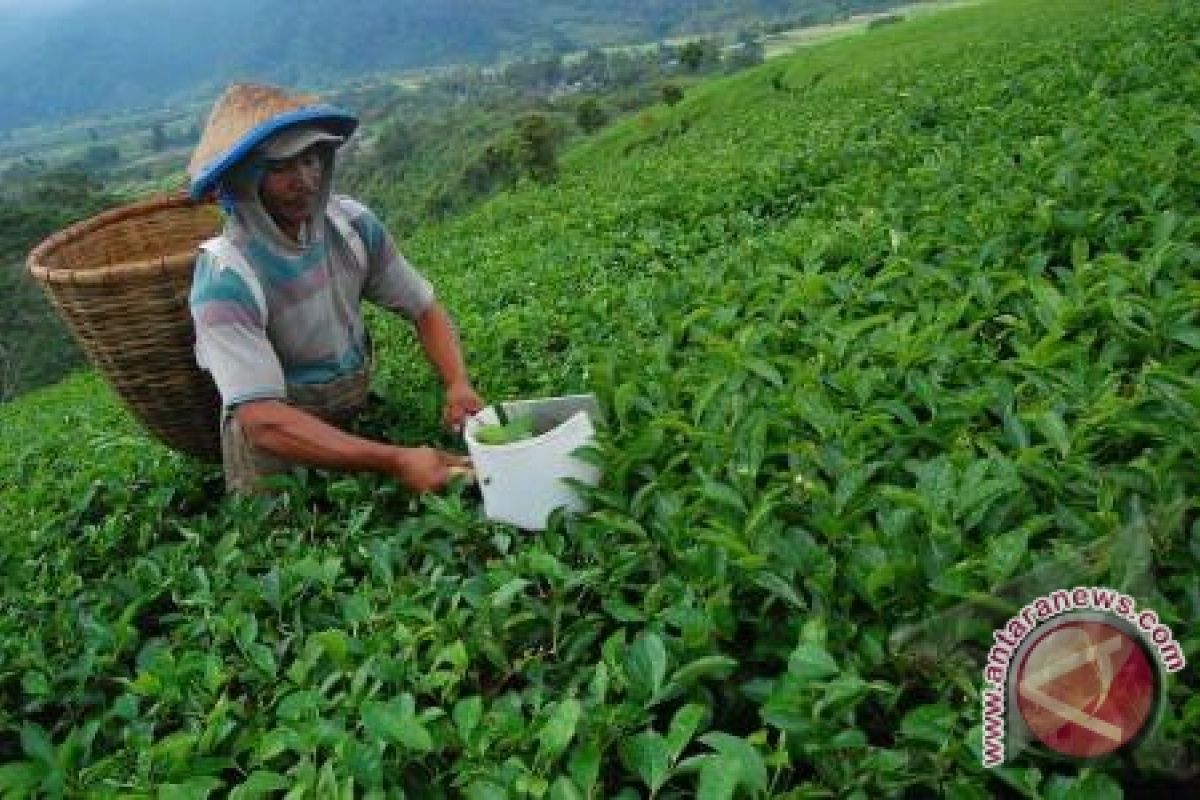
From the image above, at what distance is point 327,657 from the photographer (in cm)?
287

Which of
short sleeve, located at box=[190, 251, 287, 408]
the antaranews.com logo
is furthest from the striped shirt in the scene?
the antaranews.com logo

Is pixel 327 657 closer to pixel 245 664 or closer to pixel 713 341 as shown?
pixel 245 664

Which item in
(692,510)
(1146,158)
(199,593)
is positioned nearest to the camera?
(692,510)

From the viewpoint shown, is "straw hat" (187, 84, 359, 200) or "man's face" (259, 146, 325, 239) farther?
"man's face" (259, 146, 325, 239)

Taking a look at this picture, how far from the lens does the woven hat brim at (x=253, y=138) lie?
3.79 meters

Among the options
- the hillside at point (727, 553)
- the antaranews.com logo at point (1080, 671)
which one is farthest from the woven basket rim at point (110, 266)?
the antaranews.com logo at point (1080, 671)

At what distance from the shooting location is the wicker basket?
4.30 metres

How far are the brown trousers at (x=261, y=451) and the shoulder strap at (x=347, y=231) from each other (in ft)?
1.46

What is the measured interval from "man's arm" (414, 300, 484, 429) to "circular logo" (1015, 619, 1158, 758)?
2.67 meters

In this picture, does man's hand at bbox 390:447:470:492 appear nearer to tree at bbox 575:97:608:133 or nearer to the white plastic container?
the white plastic container

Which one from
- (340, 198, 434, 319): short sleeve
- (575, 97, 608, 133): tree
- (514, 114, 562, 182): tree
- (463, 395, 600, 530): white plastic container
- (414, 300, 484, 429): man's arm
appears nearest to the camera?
(463, 395, 600, 530): white plastic container

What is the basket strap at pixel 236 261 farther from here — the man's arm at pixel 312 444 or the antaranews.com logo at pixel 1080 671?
the antaranews.com logo at pixel 1080 671

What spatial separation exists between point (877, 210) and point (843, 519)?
10.4 ft

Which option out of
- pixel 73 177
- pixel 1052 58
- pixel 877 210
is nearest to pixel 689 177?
pixel 1052 58
